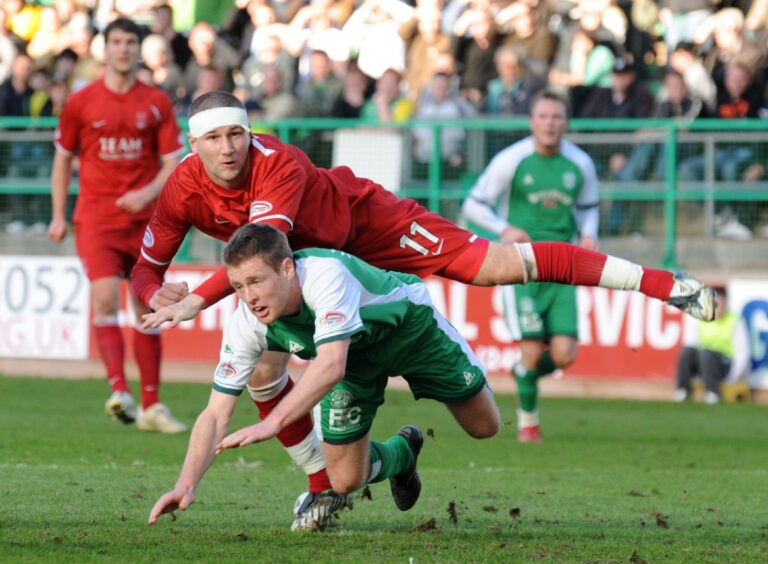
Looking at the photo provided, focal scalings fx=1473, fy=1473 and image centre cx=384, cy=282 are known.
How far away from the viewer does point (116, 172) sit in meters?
11.6

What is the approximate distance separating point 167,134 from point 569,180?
3193mm

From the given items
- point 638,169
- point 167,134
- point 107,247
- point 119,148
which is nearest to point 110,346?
point 107,247

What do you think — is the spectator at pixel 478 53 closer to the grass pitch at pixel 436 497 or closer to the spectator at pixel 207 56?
the spectator at pixel 207 56

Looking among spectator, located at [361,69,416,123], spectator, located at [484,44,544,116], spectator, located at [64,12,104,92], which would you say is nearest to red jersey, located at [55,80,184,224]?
spectator, located at [361,69,416,123]

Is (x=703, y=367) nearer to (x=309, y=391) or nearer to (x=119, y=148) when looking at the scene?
(x=119, y=148)

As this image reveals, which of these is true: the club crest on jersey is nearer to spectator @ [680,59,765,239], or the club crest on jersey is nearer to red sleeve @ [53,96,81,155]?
red sleeve @ [53,96,81,155]

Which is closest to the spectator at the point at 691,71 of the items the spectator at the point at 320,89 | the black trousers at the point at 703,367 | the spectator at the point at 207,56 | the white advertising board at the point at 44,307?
the black trousers at the point at 703,367

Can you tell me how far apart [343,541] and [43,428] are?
5886 millimetres

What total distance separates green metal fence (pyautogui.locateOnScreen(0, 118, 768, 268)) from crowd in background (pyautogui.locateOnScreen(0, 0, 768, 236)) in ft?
0.18

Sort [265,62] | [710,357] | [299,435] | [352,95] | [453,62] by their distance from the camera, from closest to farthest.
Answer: [299,435], [710,357], [352,95], [453,62], [265,62]

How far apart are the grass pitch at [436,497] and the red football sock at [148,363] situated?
0.31m

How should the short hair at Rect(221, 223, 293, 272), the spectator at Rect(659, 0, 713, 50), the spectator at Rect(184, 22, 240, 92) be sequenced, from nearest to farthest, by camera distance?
the short hair at Rect(221, 223, 293, 272)
the spectator at Rect(659, 0, 713, 50)
the spectator at Rect(184, 22, 240, 92)

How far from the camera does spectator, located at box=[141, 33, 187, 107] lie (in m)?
19.0

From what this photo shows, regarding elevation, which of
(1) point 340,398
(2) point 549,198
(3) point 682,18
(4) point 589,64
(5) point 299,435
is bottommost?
(5) point 299,435
